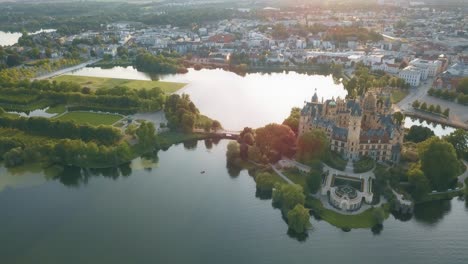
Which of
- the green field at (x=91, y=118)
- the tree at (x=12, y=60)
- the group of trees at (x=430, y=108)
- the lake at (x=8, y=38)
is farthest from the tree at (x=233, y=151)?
the lake at (x=8, y=38)

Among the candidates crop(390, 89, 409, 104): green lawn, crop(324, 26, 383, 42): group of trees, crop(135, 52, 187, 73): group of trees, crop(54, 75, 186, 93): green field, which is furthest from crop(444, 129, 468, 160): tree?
crop(324, 26, 383, 42): group of trees

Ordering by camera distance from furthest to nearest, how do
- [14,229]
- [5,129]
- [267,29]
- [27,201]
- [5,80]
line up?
[267,29]
[5,80]
[5,129]
[27,201]
[14,229]

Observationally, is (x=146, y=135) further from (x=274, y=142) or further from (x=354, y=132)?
(x=354, y=132)

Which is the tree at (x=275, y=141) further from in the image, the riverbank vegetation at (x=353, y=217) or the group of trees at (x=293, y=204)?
the riverbank vegetation at (x=353, y=217)

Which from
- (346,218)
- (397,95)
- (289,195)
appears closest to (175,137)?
(289,195)

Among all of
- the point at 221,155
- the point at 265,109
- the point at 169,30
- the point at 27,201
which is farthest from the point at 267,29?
the point at 27,201

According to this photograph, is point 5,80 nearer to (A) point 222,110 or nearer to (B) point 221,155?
(A) point 222,110

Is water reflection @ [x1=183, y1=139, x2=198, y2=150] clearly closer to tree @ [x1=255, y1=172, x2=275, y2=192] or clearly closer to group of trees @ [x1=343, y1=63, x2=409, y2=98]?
tree @ [x1=255, y1=172, x2=275, y2=192]
